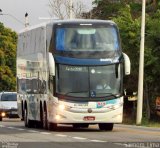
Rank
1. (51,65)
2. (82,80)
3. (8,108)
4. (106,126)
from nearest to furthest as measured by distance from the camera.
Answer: (51,65), (82,80), (106,126), (8,108)

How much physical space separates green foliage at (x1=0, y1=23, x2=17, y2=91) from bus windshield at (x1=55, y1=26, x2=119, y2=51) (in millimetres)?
55972

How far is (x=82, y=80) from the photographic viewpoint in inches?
1085

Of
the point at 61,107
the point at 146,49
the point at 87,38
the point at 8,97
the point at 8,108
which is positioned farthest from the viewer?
the point at 8,97

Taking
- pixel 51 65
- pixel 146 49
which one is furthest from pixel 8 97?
pixel 51 65

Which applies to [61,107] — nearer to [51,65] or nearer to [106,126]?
[51,65]

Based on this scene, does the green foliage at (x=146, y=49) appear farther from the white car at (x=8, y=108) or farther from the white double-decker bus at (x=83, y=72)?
the white double-decker bus at (x=83, y=72)

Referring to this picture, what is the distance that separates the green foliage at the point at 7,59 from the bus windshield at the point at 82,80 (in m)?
56.3

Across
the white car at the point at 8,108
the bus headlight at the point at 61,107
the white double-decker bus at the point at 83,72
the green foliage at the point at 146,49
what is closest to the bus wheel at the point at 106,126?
the white double-decker bus at the point at 83,72

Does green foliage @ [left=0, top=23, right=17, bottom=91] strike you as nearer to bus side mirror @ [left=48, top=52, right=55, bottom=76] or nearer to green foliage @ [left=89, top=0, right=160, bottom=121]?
green foliage @ [left=89, top=0, right=160, bottom=121]

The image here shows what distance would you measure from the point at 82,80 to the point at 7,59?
5978cm

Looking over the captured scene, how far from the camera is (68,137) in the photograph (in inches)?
942

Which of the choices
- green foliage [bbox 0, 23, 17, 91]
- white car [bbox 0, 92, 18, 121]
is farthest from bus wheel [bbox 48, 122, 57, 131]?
green foliage [bbox 0, 23, 17, 91]

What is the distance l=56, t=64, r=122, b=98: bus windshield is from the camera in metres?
27.5

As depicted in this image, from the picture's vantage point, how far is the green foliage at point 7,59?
→ 8438 centimetres
